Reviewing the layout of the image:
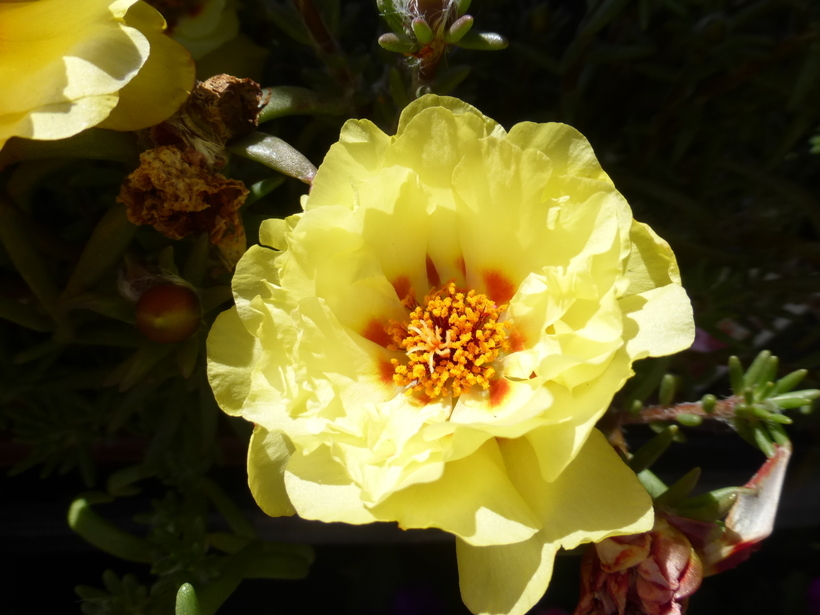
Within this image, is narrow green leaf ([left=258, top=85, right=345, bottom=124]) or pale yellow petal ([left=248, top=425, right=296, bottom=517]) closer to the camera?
pale yellow petal ([left=248, top=425, right=296, bottom=517])

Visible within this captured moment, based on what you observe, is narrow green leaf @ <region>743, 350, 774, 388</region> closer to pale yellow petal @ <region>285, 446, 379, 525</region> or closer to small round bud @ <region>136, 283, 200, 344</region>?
pale yellow petal @ <region>285, 446, 379, 525</region>

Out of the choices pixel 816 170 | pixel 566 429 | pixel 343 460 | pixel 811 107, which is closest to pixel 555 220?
pixel 566 429

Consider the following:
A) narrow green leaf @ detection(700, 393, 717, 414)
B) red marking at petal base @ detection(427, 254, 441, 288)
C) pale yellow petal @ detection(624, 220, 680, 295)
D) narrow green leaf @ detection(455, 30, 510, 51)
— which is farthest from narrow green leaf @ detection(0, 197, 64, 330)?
narrow green leaf @ detection(700, 393, 717, 414)

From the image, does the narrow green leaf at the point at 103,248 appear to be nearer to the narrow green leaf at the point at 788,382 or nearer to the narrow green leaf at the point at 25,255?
the narrow green leaf at the point at 25,255

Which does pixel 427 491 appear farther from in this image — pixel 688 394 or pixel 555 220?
pixel 688 394

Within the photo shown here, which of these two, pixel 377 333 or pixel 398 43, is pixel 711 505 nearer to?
pixel 377 333

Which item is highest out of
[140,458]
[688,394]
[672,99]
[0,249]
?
[672,99]

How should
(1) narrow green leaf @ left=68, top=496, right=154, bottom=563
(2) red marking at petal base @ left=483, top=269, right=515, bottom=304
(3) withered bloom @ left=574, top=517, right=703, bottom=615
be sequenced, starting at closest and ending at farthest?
(3) withered bloom @ left=574, top=517, right=703, bottom=615, (2) red marking at petal base @ left=483, top=269, right=515, bottom=304, (1) narrow green leaf @ left=68, top=496, right=154, bottom=563

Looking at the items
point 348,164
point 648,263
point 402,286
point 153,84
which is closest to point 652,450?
point 648,263
